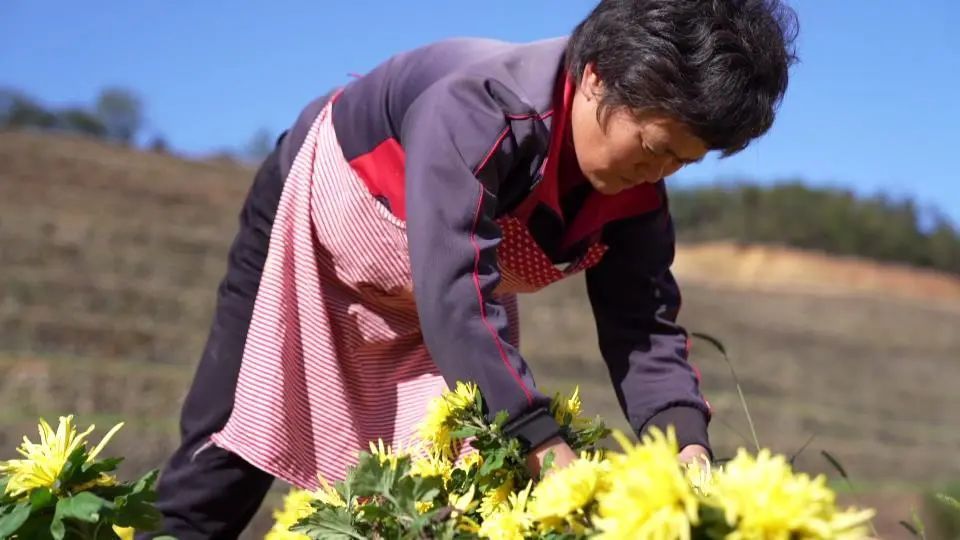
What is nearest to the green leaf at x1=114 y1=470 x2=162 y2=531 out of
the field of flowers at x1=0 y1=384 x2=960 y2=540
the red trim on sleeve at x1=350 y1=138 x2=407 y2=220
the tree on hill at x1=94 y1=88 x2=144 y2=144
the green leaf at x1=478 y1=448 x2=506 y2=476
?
the field of flowers at x1=0 y1=384 x2=960 y2=540

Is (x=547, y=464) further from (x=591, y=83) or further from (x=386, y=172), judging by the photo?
(x=386, y=172)

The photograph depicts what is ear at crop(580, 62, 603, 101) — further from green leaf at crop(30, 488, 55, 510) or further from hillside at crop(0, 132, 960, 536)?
hillside at crop(0, 132, 960, 536)

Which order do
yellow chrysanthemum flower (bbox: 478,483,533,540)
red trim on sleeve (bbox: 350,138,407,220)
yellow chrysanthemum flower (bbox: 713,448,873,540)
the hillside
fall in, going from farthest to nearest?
the hillside, red trim on sleeve (bbox: 350,138,407,220), yellow chrysanthemum flower (bbox: 478,483,533,540), yellow chrysanthemum flower (bbox: 713,448,873,540)

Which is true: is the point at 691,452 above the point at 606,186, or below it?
below

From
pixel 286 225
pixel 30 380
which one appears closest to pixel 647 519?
pixel 286 225

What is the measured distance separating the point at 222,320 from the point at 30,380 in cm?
752

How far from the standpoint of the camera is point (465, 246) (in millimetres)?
1546

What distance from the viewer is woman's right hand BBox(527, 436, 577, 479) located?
137 centimetres

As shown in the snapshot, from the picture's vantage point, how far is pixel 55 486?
1391mm

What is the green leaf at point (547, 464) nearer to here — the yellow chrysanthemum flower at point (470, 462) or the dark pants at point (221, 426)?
the yellow chrysanthemum flower at point (470, 462)

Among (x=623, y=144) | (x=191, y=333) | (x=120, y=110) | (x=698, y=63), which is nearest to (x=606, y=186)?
(x=623, y=144)

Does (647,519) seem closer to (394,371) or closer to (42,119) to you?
(394,371)

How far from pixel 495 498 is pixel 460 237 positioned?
1.29 ft

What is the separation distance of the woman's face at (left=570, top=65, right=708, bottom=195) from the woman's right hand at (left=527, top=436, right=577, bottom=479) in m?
0.51
